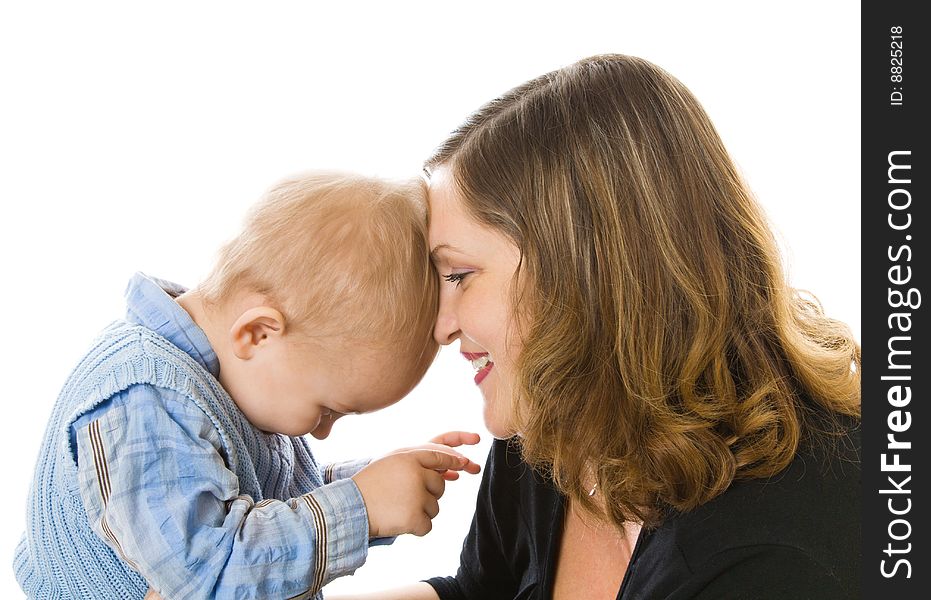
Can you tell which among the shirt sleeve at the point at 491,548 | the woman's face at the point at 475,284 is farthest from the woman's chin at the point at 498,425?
the shirt sleeve at the point at 491,548

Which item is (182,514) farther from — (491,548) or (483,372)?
(491,548)

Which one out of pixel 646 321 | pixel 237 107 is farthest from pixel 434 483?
pixel 237 107

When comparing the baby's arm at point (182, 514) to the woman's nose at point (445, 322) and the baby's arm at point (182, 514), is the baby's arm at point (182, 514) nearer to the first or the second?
the baby's arm at point (182, 514)

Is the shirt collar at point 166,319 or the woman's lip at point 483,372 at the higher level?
the shirt collar at point 166,319

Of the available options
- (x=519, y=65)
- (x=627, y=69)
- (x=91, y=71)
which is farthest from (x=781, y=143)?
(x=91, y=71)

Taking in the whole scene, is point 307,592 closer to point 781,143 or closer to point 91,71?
point 91,71

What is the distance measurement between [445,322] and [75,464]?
Answer: 0.57m

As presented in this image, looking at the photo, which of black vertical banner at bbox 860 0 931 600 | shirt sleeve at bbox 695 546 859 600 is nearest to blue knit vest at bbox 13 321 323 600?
shirt sleeve at bbox 695 546 859 600

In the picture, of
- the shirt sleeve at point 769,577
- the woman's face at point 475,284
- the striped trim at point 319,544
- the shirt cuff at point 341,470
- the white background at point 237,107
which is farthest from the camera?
the white background at point 237,107

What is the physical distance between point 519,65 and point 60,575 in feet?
6.07

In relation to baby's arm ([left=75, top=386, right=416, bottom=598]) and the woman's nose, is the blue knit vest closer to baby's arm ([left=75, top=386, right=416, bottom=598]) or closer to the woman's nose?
baby's arm ([left=75, top=386, right=416, bottom=598])

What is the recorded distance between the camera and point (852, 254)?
3018mm

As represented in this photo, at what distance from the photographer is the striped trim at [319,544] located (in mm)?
1426

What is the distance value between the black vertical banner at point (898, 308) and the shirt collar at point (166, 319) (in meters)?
0.94
